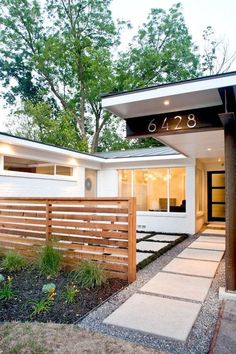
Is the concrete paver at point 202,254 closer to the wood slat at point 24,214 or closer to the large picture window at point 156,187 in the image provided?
the wood slat at point 24,214

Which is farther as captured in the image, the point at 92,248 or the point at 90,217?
the point at 90,217

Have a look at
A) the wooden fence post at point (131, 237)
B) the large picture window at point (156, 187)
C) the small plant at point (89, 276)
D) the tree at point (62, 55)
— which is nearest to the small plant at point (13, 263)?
the small plant at point (89, 276)

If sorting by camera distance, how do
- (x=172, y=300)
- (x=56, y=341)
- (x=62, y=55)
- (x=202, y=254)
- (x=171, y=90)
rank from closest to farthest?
(x=56, y=341), (x=172, y=300), (x=171, y=90), (x=202, y=254), (x=62, y=55)

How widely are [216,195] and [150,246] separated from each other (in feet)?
21.9

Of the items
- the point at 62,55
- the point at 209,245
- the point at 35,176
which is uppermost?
the point at 62,55

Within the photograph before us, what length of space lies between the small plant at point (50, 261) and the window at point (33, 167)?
10.8 feet

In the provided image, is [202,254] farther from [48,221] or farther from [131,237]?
[48,221]

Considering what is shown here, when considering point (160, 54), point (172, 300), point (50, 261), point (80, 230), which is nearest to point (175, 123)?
point (80, 230)

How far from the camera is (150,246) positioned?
7.14 m

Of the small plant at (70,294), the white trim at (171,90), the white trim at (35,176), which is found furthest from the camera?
the white trim at (35,176)

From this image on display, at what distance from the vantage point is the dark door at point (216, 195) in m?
12.6

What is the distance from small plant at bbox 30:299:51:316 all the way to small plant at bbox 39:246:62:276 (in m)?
0.98

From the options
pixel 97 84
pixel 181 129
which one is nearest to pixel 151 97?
pixel 181 129

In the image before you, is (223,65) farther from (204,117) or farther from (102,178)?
(204,117)
